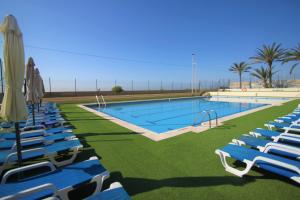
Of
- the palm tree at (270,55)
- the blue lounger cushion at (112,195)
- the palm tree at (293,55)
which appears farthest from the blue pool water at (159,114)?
the palm tree at (270,55)

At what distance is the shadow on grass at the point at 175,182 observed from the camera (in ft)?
9.05

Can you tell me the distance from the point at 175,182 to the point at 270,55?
93.7 feet

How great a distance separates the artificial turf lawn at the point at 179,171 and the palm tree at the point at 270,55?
83.0 feet

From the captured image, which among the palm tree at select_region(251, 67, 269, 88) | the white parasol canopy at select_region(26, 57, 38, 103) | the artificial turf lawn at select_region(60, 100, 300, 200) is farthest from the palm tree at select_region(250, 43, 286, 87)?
the white parasol canopy at select_region(26, 57, 38, 103)

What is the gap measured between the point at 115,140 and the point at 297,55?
24.4 m

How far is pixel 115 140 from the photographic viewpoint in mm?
5227

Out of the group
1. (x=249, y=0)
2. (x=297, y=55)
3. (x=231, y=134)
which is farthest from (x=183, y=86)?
(x=231, y=134)

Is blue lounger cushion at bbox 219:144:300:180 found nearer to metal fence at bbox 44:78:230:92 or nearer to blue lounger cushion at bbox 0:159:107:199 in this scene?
blue lounger cushion at bbox 0:159:107:199

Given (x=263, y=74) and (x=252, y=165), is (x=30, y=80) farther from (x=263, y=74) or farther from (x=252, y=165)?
(x=263, y=74)

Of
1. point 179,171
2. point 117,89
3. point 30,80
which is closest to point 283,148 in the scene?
point 179,171

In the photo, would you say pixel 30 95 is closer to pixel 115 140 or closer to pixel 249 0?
pixel 115 140

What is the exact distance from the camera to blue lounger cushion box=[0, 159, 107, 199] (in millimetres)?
2131

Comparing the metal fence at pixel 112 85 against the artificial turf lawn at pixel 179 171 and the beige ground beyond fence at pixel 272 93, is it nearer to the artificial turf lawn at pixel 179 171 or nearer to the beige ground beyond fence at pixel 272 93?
the beige ground beyond fence at pixel 272 93

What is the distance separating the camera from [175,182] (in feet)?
9.42
